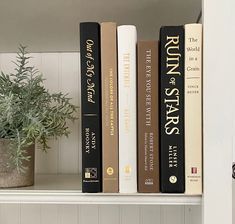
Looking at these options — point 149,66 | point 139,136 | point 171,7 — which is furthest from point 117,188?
point 171,7

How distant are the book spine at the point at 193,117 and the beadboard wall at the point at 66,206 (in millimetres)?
381

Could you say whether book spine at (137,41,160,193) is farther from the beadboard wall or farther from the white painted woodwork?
the beadboard wall

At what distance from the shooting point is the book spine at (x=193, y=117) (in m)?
0.66

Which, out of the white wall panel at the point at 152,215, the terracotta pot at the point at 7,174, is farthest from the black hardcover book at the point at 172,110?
the white wall panel at the point at 152,215

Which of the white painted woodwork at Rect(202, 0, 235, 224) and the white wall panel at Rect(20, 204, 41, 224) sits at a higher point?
the white painted woodwork at Rect(202, 0, 235, 224)

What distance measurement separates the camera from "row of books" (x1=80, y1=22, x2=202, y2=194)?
66cm

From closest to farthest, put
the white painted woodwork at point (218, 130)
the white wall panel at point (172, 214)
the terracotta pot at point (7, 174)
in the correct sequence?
1. the white painted woodwork at point (218, 130)
2. the terracotta pot at point (7, 174)
3. the white wall panel at point (172, 214)

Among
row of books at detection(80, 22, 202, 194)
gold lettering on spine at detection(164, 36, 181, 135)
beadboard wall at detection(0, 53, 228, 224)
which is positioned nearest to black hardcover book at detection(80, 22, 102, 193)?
row of books at detection(80, 22, 202, 194)

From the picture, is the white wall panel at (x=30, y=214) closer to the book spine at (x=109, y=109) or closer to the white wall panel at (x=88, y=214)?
the white wall panel at (x=88, y=214)

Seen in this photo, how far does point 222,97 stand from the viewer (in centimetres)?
64

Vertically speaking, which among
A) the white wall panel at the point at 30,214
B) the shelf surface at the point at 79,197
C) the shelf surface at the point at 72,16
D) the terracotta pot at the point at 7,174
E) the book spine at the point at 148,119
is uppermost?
the shelf surface at the point at 72,16

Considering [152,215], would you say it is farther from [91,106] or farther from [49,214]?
[91,106]

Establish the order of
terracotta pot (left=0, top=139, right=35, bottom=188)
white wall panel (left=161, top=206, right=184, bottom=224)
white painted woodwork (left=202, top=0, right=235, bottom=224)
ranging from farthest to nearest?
white wall panel (left=161, top=206, right=184, bottom=224)
terracotta pot (left=0, top=139, right=35, bottom=188)
white painted woodwork (left=202, top=0, right=235, bottom=224)

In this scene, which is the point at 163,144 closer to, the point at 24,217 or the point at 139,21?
the point at 139,21
